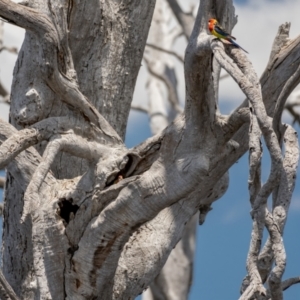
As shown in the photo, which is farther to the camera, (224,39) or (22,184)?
(22,184)

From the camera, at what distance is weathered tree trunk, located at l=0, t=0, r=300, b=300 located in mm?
2916

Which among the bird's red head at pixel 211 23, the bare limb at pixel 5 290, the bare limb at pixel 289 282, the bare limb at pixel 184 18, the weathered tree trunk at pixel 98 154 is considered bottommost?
the bare limb at pixel 5 290

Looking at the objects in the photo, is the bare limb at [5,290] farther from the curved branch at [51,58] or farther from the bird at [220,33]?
the bird at [220,33]

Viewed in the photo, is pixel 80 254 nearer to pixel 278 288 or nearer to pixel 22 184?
pixel 22 184

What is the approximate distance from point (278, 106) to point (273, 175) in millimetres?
452

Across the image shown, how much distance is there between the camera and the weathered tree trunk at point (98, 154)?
2.92m

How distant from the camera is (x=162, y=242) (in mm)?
3305

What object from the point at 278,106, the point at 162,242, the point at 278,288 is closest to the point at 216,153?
the point at 278,106

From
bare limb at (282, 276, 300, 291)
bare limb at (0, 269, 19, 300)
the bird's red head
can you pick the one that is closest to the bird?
the bird's red head

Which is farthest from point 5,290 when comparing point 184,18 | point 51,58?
point 184,18

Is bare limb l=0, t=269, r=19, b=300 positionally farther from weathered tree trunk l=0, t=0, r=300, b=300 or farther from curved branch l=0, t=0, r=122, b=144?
curved branch l=0, t=0, r=122, b=144

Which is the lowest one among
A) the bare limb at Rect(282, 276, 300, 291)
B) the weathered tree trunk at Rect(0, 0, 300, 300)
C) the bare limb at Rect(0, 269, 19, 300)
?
the bare limb at Rect(0, 269, 19, 300)

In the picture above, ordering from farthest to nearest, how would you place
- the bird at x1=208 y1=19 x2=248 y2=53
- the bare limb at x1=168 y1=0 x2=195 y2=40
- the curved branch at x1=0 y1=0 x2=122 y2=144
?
1. the bare limb at x1=168 y1=0 x2=195 y2=40
2. the curved branch at x1=0 y1=0 x2=122 y2=144
3. the bird at x1=208 y1=19 x2=248 y2=53

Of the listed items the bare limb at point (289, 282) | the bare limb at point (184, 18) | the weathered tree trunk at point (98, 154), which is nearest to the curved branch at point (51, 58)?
the weathered tree trunk at point (98, 154)
